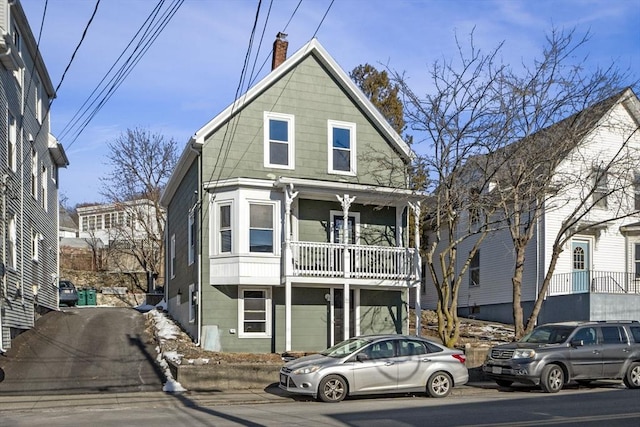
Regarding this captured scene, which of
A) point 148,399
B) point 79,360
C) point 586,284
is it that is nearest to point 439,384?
point 148,399

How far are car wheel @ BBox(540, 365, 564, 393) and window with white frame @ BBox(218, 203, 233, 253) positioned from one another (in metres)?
9.99

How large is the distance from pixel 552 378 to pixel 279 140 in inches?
440

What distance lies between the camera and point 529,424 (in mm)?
11305

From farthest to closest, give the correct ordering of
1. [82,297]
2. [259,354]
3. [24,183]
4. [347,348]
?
1. [82,297]
2. [24,183]
3. [259,354]
4. [347,348]

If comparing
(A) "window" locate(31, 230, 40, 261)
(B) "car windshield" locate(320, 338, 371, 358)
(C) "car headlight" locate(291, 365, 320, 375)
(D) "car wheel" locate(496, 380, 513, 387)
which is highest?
(A) "window" locate(31, 230, 40, 261)

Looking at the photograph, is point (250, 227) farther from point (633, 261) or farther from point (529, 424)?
point (633, 261)

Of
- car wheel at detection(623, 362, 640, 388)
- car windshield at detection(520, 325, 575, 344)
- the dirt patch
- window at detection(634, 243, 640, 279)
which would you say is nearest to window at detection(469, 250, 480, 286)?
the dirt patch

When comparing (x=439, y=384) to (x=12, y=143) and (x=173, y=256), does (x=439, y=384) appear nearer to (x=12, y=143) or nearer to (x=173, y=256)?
(x=12, y=143)

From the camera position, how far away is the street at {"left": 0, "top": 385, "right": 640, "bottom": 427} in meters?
11.8

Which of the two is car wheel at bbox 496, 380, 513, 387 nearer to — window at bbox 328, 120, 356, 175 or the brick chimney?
window at bbox 328, 120, 356, 175

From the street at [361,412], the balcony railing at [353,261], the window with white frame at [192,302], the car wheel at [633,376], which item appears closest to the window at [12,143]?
the window with white frame at [192,302]

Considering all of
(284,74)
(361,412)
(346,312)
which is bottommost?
(361,412)

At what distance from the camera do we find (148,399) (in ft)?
51.5

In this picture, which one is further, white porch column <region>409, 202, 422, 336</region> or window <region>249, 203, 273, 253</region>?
white porch column <region>409, 202, 422, 336</region>
